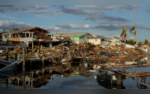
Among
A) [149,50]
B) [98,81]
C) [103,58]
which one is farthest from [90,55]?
[149,50]

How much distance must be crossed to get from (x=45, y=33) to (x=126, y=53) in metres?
9.72

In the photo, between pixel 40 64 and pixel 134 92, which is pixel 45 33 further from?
pixel 134 92

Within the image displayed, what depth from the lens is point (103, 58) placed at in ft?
49.9

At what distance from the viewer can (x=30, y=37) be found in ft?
49.5

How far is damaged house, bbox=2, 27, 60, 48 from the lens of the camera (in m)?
15.0

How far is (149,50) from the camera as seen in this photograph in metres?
20.2

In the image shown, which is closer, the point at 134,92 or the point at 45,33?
the point at 134,92

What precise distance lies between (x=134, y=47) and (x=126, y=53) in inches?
49.3

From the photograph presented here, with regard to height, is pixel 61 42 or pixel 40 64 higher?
pixel 61 42

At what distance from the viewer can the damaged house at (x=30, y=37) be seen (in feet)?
49.1

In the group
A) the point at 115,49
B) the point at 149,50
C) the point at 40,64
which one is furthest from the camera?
the point at 149,50
